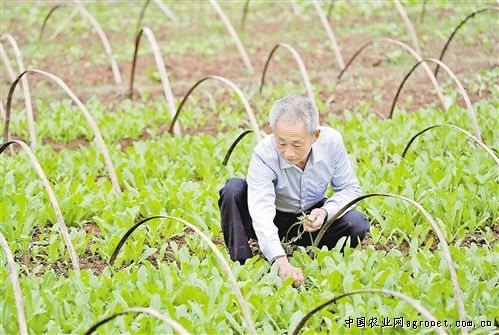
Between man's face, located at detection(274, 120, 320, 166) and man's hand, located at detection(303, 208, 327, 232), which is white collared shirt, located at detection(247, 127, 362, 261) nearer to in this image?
man's hand, located at detection(303, 208, 327, 232)

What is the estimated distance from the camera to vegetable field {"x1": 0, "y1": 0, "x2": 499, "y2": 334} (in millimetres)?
3930

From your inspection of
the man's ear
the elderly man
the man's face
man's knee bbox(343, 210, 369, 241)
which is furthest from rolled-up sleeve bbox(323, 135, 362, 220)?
the man's face

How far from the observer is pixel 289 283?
4.14 meters

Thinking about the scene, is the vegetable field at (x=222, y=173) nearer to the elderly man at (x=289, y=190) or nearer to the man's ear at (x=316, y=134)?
the elderly man at (x=289, y=190)

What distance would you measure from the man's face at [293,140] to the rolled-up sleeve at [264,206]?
0.67ft

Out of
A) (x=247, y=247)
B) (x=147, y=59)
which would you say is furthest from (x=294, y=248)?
(x=147, y=59)

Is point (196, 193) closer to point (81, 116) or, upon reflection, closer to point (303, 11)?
point (81, 116)

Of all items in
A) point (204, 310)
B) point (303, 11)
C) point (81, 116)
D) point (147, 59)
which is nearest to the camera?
point (204, 310)

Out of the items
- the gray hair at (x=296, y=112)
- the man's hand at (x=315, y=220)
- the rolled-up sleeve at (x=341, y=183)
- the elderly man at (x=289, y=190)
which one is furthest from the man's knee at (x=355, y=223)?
the gray hair at (x=296, y=112)

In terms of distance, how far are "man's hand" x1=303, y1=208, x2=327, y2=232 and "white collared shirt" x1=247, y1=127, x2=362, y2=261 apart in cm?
7

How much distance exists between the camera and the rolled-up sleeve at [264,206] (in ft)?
13.7

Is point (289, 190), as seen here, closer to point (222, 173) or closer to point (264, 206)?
point (264, 206)

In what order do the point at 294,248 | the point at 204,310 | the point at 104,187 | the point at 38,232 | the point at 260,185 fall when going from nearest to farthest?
the point at 204,310, the point at 260,185, the point at 294,248, the point at 38,232, the point at 104,187

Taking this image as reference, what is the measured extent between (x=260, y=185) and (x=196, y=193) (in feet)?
4.56
